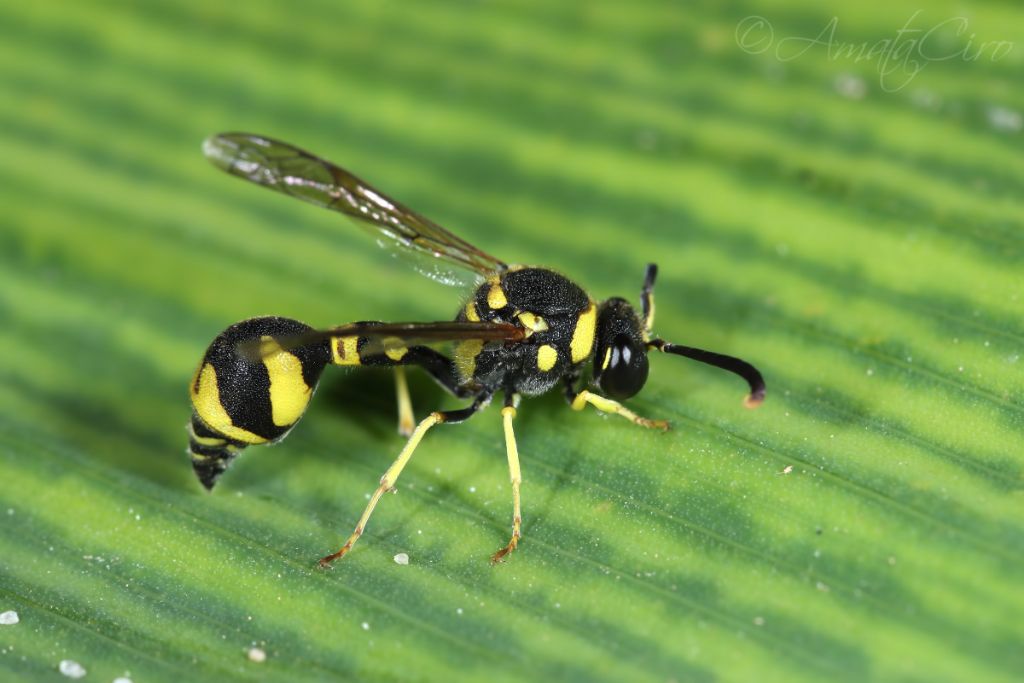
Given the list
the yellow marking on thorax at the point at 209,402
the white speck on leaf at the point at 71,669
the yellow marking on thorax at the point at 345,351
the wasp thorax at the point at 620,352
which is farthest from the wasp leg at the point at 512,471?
the white speck on leaf at the point at 71,669

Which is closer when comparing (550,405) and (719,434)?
(719,434)

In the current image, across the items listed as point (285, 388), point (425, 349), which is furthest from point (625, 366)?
point (285, 388)

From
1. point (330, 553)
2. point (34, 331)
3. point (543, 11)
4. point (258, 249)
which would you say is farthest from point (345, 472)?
point (543, 11)

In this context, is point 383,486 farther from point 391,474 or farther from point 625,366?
point 625,366

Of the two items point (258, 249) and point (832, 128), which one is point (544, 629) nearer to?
point (258, 249)

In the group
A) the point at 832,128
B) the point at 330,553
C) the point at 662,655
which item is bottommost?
the point at 330,553

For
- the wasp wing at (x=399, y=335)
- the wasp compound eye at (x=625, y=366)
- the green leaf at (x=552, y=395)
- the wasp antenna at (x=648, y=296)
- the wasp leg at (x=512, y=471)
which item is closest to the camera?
the wasp wing at (x=399, y=335)

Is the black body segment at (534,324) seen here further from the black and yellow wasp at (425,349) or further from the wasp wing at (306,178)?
the wasp wing at (306,178)

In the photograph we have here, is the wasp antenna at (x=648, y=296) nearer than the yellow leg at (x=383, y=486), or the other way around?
the yellow leg at (x=383, y=486)
